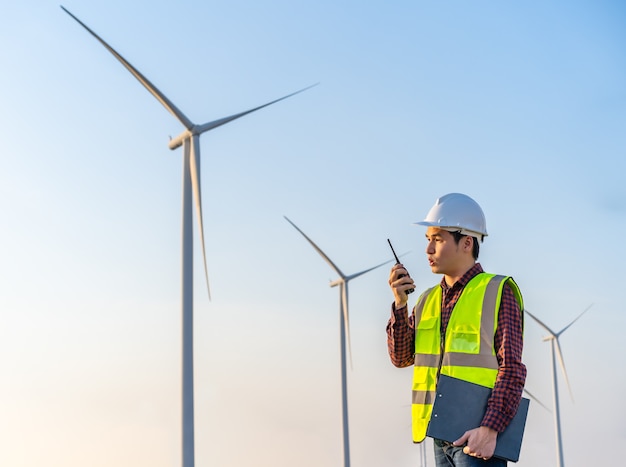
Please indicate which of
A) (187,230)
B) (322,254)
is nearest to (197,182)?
(187,230)

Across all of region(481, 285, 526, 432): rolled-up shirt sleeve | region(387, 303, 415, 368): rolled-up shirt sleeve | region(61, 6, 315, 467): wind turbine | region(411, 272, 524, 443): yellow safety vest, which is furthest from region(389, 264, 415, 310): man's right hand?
region(61, 6, 315, 467): wind turbine

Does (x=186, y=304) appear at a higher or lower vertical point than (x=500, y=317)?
higher

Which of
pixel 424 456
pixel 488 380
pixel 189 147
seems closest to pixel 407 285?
pixel 488 380

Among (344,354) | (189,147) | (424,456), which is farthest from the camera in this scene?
(424,456)

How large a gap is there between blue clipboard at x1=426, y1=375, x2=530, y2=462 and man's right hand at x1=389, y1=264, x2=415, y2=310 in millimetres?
768

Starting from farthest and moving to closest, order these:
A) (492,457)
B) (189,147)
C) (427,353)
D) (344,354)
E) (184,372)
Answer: (344,354) → (189,147) → (184,372) → (427,353) → (492,457)

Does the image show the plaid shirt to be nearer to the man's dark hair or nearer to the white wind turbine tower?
the man's dark hair

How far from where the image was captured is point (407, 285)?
23.7 feet

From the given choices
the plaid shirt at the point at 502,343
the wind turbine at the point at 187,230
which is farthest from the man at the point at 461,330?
the wind turbine at the point at 187,230

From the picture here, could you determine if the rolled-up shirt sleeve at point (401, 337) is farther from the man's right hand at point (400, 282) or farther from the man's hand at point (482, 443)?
the man's hand at point (482, 443)

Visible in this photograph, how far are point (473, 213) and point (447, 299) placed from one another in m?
0.73

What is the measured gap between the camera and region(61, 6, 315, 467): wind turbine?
23.3 m

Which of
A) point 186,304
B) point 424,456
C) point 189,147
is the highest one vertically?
point 189,147

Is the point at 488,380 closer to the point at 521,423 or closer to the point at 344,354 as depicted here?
the point at 521,423
